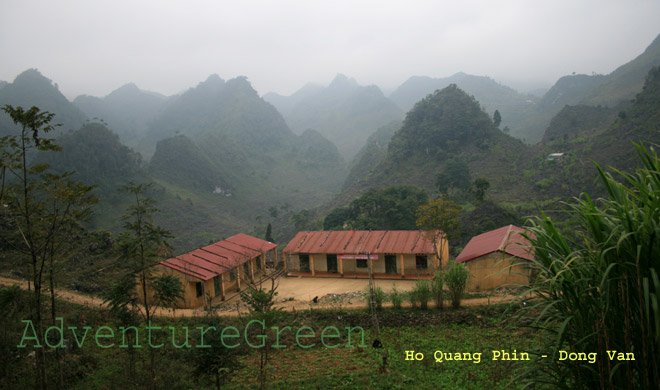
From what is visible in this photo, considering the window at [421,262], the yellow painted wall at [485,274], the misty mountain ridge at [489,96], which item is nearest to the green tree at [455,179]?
the window at [421,262]

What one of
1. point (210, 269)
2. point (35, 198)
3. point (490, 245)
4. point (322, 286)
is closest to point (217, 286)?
point (210, 269)

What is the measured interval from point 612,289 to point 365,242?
15443mm

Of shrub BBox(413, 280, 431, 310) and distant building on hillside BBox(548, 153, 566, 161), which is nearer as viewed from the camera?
shrub BBox(413, 280, 431, 310)

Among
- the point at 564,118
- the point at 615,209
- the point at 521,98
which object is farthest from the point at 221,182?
the point at 521,98

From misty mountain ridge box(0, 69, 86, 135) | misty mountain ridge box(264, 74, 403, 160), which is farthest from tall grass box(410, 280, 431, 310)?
misty mountain ridge box(264, 74, 403, 160)

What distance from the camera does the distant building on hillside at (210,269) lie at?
1461cm

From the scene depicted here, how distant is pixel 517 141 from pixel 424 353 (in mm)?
50045

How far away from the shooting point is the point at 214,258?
16.4 metres

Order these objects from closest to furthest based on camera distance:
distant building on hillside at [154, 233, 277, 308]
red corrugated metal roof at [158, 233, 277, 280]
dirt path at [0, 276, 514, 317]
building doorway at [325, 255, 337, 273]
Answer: dirt path at [0, 276, 514, 317]
distant building on hillside at [154, 233, 277, 308]
red corrugated metal roof at [158, 233, 277, 280]
building doorway at [325, 255, 337, 273]

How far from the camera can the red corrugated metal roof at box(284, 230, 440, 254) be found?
691 inches

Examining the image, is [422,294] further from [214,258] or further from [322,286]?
[214,258]

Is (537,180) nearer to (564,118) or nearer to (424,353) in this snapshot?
(564,118)

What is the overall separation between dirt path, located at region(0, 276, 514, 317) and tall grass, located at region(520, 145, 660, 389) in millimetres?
8534

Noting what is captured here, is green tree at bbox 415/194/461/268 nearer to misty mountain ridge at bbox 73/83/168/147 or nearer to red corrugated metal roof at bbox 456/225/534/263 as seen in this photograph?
red corrugated metal roof at bbox 456/225/534/263
